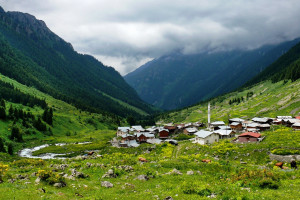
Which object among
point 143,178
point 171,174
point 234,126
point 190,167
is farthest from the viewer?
point 234,126

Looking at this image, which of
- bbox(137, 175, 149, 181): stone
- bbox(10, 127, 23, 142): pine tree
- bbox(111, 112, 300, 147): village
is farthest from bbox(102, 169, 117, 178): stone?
bbox(10, 127, 23, 142): pine tree

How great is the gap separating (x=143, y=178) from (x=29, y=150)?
3135 inches

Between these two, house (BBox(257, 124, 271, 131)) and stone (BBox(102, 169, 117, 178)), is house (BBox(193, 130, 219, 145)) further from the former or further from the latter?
stone (BBox(102, 169, 117, 178))

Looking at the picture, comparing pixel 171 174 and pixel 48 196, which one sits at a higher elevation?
Result: pixel 48 196

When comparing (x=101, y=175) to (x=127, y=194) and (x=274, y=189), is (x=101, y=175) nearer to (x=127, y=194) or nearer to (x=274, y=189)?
(x=127, y=194)

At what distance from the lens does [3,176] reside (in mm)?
25844

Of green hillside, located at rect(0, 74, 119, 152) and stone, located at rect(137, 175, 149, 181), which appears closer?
stone, located at rect(137, 175, 149, 181)

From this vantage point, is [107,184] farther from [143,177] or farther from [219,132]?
[219,132]

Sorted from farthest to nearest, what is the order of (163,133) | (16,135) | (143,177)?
1. (163,133)
2. (16,135)
3. (143,177)

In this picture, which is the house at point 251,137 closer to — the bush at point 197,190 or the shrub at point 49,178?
the bush at point 197,190

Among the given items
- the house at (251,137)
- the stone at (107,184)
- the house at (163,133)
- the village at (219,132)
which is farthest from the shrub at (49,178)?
the house at (163,133)

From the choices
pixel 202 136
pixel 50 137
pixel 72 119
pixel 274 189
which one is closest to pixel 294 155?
pixel 274 189

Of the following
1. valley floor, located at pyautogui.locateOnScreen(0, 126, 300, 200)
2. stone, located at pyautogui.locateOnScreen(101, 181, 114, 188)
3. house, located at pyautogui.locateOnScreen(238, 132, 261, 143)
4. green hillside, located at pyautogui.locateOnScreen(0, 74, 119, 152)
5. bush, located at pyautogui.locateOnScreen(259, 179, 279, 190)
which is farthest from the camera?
green hillside, located at pyautogui.locateOnScreen(0, 74, 119, 152)

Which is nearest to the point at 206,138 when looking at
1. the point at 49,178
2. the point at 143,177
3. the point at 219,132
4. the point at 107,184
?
the point at 219,132
